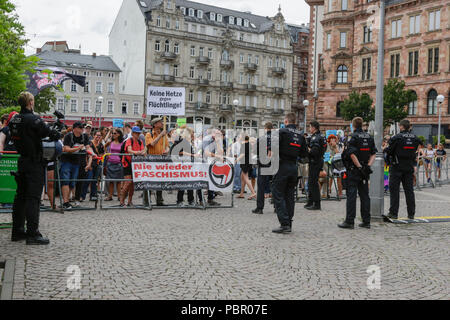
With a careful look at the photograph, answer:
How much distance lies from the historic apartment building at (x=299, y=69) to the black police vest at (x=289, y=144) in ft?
278

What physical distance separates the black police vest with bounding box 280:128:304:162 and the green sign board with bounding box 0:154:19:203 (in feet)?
16.7

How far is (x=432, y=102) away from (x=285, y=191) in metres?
47.9

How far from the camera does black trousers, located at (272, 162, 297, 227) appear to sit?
9.16 metres

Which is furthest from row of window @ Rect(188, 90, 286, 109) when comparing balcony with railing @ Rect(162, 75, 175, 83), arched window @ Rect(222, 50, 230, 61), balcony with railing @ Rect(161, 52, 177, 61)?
balcony with railing @ Rect(161, 52, 177, 61)

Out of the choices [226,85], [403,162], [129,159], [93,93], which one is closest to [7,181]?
[129,159]

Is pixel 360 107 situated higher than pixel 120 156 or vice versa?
pixel 360 107

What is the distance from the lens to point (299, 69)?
95.0 m

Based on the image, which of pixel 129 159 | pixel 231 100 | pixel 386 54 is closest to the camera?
pixel 129 159

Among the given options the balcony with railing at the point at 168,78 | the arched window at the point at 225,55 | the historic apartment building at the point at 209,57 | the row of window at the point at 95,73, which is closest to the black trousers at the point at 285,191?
the historic apartment building at the point at 209,57

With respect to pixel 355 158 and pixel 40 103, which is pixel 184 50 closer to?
pixel 40 103

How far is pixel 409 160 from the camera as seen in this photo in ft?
36.9

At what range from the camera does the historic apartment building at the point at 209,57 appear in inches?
2965

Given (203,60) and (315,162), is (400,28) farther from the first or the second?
(315,162)
